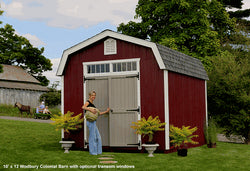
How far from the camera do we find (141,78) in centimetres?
1086

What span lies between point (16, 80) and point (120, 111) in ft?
96.3

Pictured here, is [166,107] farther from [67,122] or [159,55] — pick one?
[67,122]

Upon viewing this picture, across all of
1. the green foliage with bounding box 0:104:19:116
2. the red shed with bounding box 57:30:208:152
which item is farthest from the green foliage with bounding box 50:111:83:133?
the green foliage with bounding box 0:104:19:116

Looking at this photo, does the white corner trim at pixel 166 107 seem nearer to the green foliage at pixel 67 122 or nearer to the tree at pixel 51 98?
the green foliage at pixel 67 122

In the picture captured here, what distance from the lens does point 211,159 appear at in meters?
9.70

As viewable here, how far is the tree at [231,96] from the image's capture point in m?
15.7

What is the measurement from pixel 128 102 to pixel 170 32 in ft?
54.4

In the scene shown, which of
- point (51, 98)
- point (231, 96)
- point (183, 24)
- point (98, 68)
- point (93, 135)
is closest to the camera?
point (93, 135)

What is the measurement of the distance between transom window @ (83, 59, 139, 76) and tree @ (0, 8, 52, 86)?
1305 inches

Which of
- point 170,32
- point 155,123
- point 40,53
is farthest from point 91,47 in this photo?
point 40,53

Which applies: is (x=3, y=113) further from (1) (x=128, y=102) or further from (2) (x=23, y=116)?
(1) (x=128, y=102)

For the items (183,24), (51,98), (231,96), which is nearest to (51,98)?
(51,98)

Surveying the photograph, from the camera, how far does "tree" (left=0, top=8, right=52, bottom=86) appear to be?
1690 inches

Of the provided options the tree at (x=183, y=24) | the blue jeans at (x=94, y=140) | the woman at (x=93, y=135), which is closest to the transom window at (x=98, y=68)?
the woman at (x=93, y=135)
